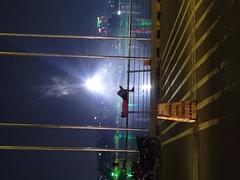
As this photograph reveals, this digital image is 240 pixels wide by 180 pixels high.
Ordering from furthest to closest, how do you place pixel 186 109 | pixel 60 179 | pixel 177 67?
1. pixel 60 179
2. pixel 177 67
3. pixel 186 109

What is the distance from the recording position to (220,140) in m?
1.10

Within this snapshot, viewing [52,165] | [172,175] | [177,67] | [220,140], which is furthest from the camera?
[52,165]

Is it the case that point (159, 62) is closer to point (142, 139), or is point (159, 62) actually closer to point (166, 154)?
point (142, 139)

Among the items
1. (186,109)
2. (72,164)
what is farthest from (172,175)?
(72,164)

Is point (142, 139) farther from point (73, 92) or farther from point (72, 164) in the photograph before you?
point (72, 164)

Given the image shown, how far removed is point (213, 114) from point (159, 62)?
190 centimetres

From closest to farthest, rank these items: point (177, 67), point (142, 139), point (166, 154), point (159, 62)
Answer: point (177, 67)
point (166, 154)
point (142, 139)
point (159, 62)

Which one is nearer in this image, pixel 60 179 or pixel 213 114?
pixel 213 114

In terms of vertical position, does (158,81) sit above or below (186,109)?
above

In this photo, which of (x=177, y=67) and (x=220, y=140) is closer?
(x=220, y=140)

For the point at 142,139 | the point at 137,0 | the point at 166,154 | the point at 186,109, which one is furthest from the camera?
the point at 137,0

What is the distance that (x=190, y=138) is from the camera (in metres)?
1.55

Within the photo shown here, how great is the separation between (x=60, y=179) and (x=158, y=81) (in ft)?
413

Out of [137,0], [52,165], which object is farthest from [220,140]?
[52,165]
